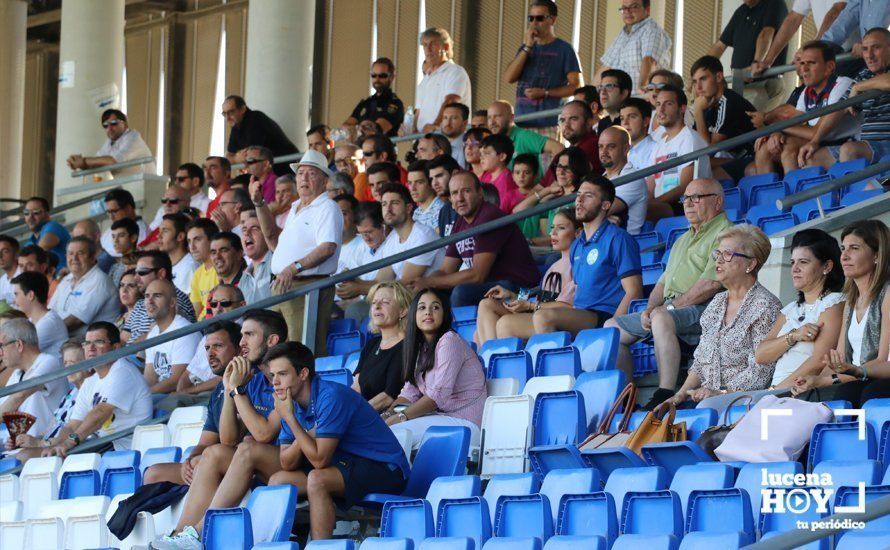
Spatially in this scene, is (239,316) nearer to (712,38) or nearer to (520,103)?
(520,103)

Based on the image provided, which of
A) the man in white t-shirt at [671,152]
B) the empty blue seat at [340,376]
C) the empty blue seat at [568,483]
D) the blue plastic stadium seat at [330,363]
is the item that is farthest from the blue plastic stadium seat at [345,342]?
the empty blue seat at [568,483]

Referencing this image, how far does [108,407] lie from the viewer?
827 centimetres

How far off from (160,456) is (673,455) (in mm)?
2815

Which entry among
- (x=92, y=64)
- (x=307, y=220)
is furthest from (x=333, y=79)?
(x=307, y=220)

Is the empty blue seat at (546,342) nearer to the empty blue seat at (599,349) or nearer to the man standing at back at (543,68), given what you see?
the empty blue seat at (599,349)

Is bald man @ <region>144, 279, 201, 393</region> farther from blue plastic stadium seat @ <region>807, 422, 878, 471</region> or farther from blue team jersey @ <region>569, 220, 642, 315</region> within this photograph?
blue plastic stadium seat @ <region>807, 422, 878, 471</region>

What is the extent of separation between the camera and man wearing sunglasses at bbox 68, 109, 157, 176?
14258 mm

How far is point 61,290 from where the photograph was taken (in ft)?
35.5

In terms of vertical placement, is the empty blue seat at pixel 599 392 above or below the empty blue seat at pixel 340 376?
below

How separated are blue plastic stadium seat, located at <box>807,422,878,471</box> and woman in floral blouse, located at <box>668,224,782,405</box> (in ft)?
3.41

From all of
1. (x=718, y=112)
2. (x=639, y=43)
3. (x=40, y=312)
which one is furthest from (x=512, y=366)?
(x=639, y=43)

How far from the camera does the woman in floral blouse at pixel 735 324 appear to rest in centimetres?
634

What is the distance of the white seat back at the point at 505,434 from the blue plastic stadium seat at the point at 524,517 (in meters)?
0.81

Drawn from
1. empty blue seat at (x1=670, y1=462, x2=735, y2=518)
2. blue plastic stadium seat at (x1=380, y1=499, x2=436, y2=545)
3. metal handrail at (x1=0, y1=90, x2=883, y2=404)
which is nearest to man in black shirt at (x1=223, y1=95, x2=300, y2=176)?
metal handrail at (x1=0, y1=90, x2=883, y2=404)
